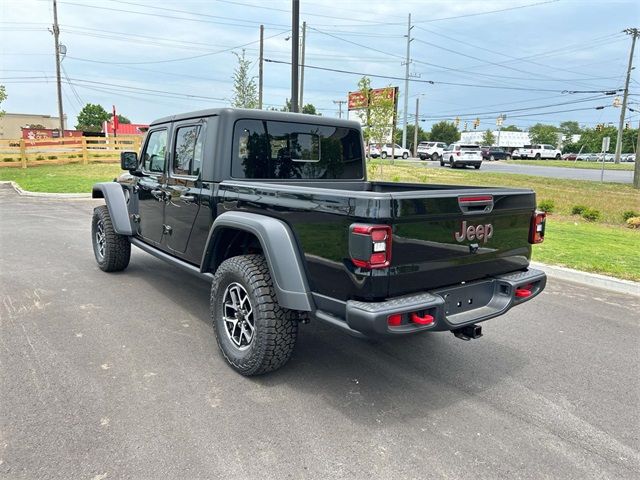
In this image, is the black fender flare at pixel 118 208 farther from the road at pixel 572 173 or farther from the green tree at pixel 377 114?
the road at pixel 572 173

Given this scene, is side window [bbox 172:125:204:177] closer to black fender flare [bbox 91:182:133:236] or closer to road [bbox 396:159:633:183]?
black fender flare [bbox 91:182:133:236]

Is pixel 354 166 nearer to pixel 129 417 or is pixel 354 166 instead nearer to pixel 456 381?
pixel 456 381

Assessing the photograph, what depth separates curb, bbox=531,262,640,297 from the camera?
5.81m

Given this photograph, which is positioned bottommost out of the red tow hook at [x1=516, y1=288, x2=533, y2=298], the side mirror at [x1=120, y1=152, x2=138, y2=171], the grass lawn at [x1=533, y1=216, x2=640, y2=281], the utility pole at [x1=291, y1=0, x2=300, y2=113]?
the grass lawn at [x1=533, y1=216, x2=640, y2=281]

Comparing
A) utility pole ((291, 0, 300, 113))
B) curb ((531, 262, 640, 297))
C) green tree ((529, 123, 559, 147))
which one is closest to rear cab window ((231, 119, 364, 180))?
curb ((531, 262, 640, 297))

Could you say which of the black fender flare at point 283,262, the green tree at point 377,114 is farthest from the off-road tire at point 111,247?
the green tree at point 377,114

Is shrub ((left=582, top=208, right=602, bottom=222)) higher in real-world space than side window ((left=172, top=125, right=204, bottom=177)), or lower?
lower

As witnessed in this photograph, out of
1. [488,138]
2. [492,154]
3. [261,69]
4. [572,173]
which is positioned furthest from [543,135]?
[261,69]

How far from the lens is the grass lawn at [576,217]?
A: 6.92m

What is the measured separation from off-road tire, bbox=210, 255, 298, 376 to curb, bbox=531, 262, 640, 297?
4638 millimetres

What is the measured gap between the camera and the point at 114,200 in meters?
5.69

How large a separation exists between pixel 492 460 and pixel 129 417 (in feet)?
6.80

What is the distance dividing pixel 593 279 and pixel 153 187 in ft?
18.0

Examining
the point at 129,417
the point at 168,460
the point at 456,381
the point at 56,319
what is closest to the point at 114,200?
the point at 56,319
